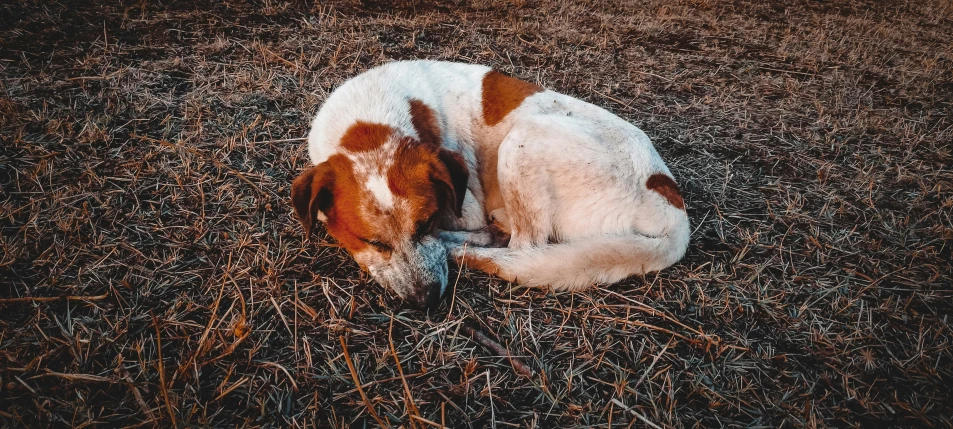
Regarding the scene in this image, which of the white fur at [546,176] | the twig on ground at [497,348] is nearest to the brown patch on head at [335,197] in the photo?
the white fur at [546,176]

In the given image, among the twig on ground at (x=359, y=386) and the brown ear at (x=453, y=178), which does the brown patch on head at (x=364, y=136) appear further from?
the twig on ground at (x=359, y=386)

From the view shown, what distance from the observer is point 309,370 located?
74.5 inches

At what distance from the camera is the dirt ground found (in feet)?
5.98

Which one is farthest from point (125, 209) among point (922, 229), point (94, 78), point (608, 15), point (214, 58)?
point (608, 15)

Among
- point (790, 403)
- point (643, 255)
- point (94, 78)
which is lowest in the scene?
point (790, 403)

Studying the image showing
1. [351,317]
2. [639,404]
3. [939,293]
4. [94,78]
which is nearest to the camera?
[639,404]

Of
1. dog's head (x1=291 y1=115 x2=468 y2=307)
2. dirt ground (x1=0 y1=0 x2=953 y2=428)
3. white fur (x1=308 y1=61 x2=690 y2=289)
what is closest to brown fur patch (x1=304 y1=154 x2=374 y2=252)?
dog's head (x1=291 y1=115 x2=468 y2=307)

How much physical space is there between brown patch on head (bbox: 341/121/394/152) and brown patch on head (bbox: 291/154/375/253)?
128mm

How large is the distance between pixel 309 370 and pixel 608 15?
21.6 feet

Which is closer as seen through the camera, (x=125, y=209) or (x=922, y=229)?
(x=125, y=209)

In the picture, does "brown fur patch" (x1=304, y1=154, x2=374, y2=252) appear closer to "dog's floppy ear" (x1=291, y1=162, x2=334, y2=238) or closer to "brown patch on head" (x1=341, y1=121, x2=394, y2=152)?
"dog's floppy ear" (x1=291, y1=162, x2=334, y2=238)

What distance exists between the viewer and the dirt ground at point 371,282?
1822 mm

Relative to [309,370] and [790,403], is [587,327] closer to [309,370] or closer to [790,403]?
[790,403]

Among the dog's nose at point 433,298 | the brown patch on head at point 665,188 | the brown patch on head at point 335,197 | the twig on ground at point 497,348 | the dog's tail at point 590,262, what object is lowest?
the twig on ground at point 497,348
